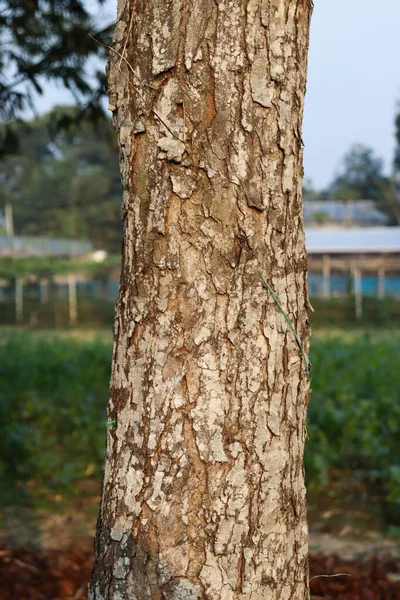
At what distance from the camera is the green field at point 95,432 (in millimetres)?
4797

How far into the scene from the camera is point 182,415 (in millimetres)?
1561

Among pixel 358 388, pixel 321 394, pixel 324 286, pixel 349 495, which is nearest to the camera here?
pixel 349 495

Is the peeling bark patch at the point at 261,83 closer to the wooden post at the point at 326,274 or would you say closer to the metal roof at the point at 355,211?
the wooden post at the point at 326,274

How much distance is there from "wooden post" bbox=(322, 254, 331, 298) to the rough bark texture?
2346 cm

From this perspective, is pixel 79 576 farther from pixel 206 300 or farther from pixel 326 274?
pixel 326 274

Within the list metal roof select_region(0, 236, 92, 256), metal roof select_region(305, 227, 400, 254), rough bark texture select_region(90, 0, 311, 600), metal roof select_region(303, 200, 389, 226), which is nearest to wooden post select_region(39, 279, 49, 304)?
metal roof select_region(0, 236, 92, 256)

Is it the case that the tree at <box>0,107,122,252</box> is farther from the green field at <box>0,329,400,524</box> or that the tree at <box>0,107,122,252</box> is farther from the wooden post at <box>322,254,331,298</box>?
the green field at <box>0,329,400,524</box>

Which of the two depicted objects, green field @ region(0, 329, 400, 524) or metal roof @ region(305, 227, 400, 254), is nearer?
green field @ region(0, 329, 400, 524)

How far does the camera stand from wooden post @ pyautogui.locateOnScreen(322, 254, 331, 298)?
82.7 ft

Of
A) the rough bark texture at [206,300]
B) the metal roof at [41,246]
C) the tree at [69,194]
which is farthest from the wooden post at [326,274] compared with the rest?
the rough bark texture at [206,300]

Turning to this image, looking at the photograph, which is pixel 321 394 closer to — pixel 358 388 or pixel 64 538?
pixel 358 388

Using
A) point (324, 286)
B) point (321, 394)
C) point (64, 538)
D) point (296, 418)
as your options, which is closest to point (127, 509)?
point (296, 418)

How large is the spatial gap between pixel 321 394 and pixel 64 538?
2.45 m

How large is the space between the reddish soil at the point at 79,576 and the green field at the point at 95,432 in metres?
0.83
